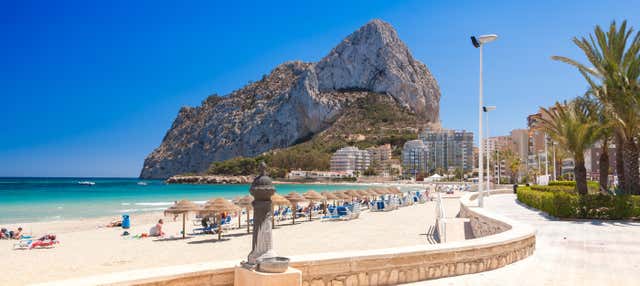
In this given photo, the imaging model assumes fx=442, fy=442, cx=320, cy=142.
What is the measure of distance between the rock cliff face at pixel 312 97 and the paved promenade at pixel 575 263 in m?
140

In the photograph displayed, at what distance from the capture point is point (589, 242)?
9.55 m

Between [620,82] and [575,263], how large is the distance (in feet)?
39.5

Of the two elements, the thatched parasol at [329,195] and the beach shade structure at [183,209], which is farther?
the thatched parasol at [329,195]

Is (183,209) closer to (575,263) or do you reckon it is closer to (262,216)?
(262,216)

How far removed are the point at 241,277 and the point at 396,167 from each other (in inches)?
5743

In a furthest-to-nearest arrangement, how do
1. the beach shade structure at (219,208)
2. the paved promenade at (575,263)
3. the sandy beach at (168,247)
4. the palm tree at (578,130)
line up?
the palm tree at (578,130), the beach shade structure at (219,208), the sandy beach at (168,247), the paved promenade at (575,263)

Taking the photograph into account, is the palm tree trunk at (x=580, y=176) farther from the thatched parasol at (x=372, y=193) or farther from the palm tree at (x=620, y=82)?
the thatched parasol at (x=372, y=193)

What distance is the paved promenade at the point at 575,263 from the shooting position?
586 cm

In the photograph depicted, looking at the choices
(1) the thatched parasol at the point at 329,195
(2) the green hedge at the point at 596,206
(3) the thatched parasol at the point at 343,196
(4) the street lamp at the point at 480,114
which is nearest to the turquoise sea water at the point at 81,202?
(1) the thatched parasol at the point at 329,195

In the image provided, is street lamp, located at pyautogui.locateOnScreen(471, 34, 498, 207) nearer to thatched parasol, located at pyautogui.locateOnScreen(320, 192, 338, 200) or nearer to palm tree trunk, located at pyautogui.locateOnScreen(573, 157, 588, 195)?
palm tree trunk, located at pyautogui.locateOnScreen(573, 157, 588, 195)

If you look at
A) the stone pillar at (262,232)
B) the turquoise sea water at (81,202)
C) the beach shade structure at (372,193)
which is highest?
the stone pillar at (262,232)

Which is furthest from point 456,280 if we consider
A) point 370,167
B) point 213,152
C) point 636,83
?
point 213,152

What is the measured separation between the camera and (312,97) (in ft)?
497

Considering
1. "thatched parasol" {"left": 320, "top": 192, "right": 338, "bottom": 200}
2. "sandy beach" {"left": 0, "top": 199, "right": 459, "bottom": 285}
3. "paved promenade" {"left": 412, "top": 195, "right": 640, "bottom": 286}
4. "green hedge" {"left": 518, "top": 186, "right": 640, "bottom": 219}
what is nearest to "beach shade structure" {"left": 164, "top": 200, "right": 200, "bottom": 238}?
"sandy beach" {"left": 0, "top": 199, "right": 459, "bottom": 285}
